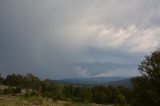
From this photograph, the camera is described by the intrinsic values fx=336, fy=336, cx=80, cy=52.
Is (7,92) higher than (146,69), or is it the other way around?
(7,92)

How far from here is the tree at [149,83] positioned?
36938 millimetres

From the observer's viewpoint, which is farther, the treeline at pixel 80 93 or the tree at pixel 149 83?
the treeline at pixel 80 93

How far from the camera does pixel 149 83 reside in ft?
123

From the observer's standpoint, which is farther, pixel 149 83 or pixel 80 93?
pixel 80 93

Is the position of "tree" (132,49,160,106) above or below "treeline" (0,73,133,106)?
below

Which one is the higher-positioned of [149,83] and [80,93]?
[80,93]

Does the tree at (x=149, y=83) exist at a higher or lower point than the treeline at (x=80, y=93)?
lower

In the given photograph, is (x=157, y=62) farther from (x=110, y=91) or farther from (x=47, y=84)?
(x=47, y=84)

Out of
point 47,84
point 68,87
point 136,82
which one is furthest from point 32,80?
point 136,82

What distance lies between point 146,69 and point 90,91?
127188 millimetres

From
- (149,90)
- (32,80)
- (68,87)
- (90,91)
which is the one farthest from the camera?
(32,80)

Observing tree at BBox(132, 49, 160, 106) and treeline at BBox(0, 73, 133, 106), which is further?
treeline at BBox(0, 73, 133, 106)

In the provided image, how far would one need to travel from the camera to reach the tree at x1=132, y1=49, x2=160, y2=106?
36.9 meters

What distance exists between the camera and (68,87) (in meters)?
178
